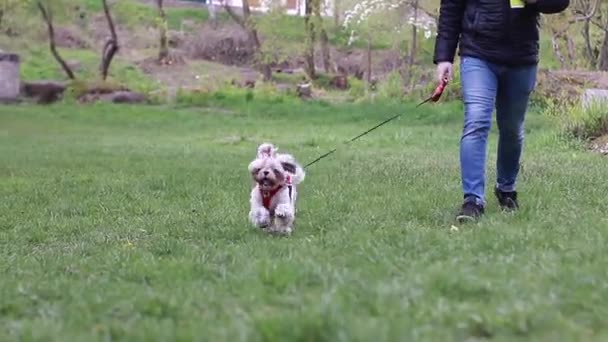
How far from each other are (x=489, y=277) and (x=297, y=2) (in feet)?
107

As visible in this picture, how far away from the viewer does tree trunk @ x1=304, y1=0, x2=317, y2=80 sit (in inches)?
1290

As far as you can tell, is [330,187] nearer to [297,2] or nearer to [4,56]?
[4,56]

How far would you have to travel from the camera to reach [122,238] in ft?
22.7

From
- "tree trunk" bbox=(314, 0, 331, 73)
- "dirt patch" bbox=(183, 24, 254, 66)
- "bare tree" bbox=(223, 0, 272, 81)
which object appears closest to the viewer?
"tree trunk" bbox=(314, 0, 331, 73)

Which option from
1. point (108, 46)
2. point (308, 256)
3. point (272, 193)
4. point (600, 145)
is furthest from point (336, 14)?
point (308, 256)

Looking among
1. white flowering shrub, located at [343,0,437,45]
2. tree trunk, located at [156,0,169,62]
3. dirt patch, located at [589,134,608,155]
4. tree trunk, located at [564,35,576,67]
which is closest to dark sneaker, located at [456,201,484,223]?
dirt patch, located at [589,134,608,155]

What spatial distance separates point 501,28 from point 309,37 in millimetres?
27317

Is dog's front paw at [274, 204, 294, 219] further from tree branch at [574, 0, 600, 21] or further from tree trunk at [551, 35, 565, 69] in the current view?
tree trunk at [551, 35, 565, 69]

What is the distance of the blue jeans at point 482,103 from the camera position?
6484mm

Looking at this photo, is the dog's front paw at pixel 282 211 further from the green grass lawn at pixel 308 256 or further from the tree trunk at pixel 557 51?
the tree trunk at pixel 557 51

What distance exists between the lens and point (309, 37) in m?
33.5

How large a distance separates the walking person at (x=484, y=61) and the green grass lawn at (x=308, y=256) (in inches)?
17.2

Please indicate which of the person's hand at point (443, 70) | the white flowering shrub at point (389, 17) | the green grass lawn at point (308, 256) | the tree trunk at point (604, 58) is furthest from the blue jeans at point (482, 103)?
→ the white flowering shrub at point (389, 17)

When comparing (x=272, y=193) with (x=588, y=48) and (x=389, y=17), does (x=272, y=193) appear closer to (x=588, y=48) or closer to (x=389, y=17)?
(x=588, y=48)
